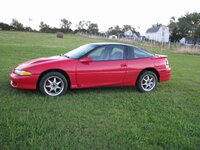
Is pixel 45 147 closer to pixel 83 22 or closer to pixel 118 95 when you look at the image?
pixel 118 95

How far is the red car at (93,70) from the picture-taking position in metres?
6.43

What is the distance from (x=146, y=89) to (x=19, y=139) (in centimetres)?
444

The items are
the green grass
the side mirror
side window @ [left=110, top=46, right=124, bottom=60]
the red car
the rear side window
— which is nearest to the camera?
the green grass

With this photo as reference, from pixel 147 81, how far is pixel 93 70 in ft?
5.75

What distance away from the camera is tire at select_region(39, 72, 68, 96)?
644cm

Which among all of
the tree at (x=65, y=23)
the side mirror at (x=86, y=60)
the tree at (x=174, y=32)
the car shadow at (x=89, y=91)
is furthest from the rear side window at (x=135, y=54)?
the tree at (x=65, y=23)

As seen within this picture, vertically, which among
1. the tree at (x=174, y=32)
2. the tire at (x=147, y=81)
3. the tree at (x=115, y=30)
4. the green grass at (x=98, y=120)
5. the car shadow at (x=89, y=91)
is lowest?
the green grass at (x=98, y=120)

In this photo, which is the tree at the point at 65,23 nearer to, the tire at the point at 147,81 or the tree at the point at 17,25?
the tree at the point at 17,25

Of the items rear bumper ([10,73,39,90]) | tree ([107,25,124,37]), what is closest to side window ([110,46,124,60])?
rear bumper ([10,73,39,90])

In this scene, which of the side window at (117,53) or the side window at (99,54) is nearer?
the side window at (99,54)

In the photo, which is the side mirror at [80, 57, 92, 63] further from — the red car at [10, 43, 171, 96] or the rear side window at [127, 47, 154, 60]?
the rear side window at [127, 47, 154, 60]

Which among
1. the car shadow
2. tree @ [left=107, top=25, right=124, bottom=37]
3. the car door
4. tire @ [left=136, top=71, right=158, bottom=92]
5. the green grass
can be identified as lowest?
the green grass

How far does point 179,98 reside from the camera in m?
7.05

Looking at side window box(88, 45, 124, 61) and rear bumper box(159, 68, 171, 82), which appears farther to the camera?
rear bumper box(159, 68, 171, 82)
